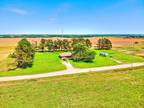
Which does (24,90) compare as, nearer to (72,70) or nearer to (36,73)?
(36,73)

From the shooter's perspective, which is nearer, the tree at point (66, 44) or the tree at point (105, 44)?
the tree at point (66, 44)

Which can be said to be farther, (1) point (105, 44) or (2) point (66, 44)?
(1) point (105, 44)

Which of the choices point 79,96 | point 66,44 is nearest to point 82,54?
point 66,44

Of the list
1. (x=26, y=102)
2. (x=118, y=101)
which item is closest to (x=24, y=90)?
(x=26, y=102)

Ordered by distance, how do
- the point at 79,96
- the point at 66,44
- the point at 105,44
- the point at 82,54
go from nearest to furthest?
the point at 79,96 < the point at 82,54 < the point at 66,44 < the point at 105,44

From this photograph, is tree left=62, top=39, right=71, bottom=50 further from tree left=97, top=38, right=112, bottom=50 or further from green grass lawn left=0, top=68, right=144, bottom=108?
green grass lawn left=0, top=68, right=144, bottom=108

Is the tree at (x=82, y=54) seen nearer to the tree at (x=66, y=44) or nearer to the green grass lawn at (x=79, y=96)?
the green grass lawn at (x=79, y=96)

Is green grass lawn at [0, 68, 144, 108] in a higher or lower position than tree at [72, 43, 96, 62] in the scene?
lower

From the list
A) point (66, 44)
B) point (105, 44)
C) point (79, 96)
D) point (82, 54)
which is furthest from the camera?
point (105, 44)

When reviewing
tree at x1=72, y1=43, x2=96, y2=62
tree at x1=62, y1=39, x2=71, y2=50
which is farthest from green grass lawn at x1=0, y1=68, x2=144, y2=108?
tree at x1=62, y1=39, x2=71, y2=50

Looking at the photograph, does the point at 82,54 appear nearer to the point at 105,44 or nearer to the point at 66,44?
the point at 66,44

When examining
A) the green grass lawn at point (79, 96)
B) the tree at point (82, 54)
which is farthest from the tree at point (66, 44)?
the green grass lawn at point (79, 96)
